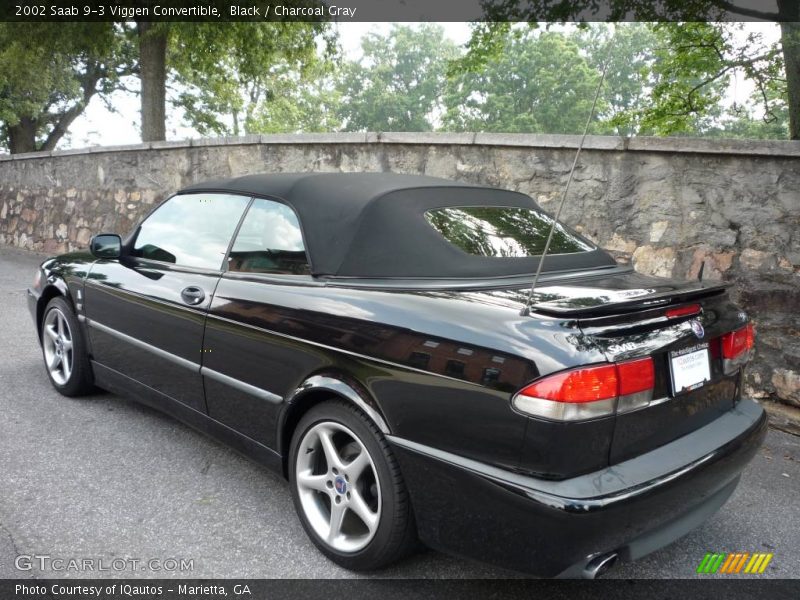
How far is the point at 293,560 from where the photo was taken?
2340mm

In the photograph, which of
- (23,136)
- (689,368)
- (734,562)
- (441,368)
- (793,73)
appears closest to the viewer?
(441,368)

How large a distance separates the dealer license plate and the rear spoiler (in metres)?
0.17

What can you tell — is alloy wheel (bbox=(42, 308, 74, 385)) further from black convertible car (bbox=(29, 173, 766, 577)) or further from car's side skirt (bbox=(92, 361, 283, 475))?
black convertible car (bbox=(29, 173, 766, 577))

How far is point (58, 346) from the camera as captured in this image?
4.07 metres

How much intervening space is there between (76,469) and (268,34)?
12.2 meters

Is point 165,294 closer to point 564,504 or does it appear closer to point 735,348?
point 564,504

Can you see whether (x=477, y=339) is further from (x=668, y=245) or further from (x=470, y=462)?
(x=668, y=245)

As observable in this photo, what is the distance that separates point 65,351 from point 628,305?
11.9ft

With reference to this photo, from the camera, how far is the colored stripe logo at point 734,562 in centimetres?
239

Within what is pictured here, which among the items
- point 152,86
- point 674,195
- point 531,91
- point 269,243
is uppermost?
point 531,91

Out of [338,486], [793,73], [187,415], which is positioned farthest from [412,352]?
[793,73]

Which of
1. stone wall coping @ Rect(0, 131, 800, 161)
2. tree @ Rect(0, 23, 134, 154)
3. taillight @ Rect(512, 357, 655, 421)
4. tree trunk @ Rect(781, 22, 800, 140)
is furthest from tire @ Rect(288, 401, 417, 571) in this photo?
tree @ Rect(0, 23, 134, 154)

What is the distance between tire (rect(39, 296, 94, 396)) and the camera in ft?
12.7

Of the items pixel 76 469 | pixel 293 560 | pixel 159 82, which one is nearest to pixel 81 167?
pixel 159 82
